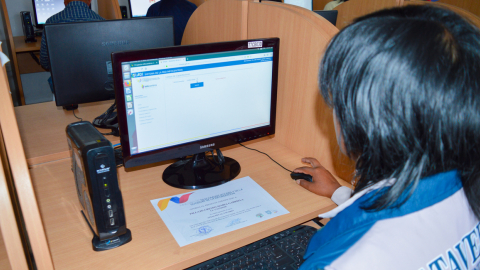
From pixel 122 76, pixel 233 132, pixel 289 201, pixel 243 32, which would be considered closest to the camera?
pixel 122 76

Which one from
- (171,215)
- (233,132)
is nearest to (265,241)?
(171,215)

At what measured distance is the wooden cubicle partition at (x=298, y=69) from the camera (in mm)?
1053

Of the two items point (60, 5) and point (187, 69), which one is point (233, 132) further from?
point (60, 5)

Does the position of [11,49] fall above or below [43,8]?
below

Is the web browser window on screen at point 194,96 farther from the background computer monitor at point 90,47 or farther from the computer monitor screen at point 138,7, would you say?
the computer monitor screen at point 138,7

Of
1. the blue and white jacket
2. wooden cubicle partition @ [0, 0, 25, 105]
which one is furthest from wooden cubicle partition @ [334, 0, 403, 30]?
wooden cubicle partition @ [0, 0, 25, 105]

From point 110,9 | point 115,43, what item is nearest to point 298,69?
point 115,43

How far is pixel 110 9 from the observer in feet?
10.2

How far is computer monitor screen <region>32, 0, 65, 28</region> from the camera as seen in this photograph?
351 centimetres

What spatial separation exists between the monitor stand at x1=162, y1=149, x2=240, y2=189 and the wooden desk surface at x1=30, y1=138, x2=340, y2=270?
0.03 m

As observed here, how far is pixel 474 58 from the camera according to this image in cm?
49

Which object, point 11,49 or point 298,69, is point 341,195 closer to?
point 298,69

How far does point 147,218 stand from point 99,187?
20 cm

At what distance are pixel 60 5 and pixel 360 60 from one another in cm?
391
